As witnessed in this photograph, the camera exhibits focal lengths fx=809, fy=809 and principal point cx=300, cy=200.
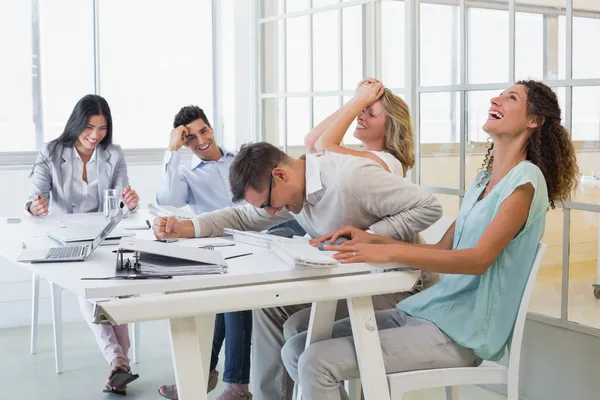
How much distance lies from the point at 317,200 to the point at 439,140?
3.95 feet

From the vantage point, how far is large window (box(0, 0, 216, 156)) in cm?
475

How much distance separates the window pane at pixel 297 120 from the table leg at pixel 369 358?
234 cm

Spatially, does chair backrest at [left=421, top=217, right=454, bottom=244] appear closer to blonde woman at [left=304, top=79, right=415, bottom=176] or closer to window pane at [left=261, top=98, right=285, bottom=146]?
blonde woman at [left=304, top=79, right=415, bottom=176]

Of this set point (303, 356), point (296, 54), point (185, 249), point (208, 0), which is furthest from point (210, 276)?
point (208, 0)

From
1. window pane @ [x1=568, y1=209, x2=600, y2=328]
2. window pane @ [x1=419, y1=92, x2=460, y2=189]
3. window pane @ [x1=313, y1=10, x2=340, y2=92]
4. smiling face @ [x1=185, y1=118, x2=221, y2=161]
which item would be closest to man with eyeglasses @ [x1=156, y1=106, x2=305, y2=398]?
smiling face @ [x1=185, y1=118, x2=221, y2=161]

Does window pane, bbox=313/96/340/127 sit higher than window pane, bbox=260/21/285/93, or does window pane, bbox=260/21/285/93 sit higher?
window pane, bbox=260/21/285/93

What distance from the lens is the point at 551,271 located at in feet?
9.52

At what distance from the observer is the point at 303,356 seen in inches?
80.7

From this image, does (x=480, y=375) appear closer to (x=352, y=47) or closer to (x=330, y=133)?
(x=330, y=133)

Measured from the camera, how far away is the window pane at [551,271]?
9.43 ft

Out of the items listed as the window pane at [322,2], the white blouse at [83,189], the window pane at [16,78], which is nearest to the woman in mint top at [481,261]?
the white blouse at [83,189]

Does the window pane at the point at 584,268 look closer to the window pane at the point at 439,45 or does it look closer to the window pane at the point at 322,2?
the window pane at the point at 439,45

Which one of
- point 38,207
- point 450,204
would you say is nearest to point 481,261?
point 450,204

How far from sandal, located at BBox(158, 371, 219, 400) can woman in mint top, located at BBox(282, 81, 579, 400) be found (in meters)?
0.89
